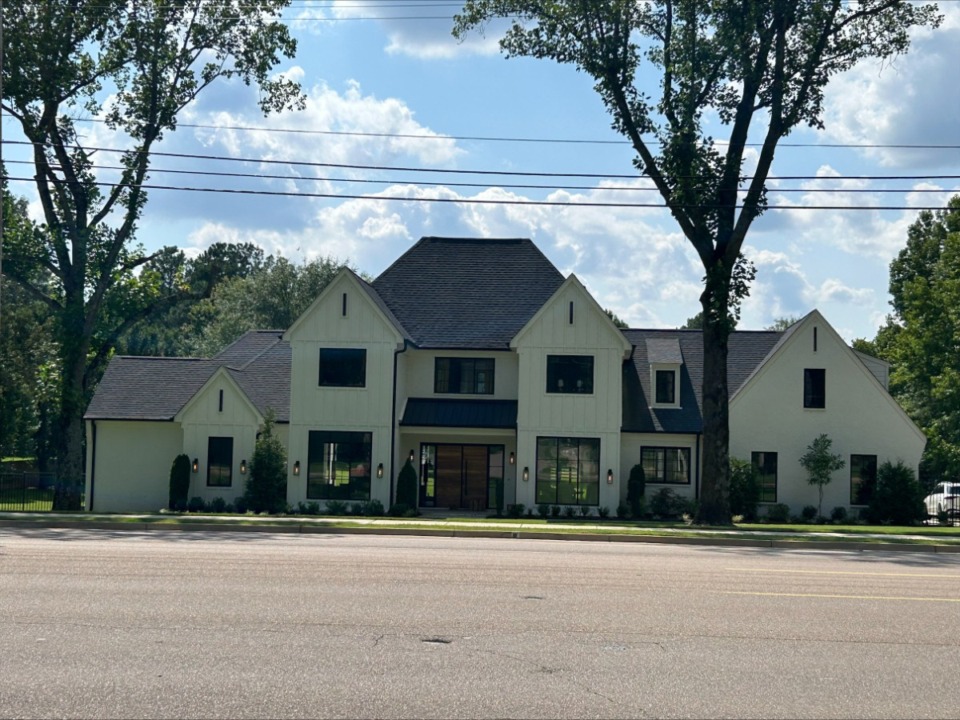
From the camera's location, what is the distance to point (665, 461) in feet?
122

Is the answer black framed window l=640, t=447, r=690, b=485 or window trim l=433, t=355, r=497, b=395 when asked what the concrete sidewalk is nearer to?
black framed window l=640, t=447, r=690, b=485

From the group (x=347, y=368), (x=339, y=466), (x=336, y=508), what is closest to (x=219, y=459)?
(x=339, y=466)

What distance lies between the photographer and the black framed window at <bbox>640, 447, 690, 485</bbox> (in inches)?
1462

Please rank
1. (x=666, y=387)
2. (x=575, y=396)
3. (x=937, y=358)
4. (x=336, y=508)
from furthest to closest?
(x=937, y=358)
(x=666, y=387)
(x=575, y=396)
(x=336, y=508)

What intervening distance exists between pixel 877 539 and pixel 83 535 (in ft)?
58.1

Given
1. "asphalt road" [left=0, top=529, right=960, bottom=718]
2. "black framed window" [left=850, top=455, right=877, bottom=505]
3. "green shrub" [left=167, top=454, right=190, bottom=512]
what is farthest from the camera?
"black framed window" [left=850, top=455, right=877, bottom=505]

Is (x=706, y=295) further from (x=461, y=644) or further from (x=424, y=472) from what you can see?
(x=461, y=644)

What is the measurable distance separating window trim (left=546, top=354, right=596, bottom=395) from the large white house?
0.05 metres

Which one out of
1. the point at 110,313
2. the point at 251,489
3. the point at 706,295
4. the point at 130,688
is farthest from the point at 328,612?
the point at 110,313

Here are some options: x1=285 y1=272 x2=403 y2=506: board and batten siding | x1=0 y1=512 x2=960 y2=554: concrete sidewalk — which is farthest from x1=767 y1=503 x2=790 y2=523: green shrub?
x1=285 y1=272 x2=403 y2=506: board and batten siding

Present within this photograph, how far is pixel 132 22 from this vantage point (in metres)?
35.0

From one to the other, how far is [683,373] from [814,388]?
463 centimetres

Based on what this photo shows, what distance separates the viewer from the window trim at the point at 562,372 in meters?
36.1

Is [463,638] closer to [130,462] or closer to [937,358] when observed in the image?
[130,462]
